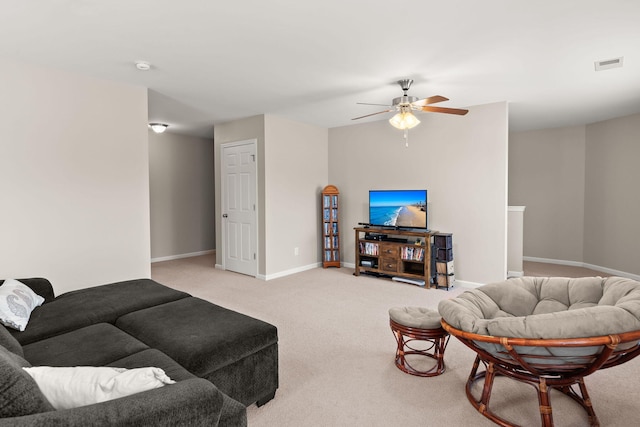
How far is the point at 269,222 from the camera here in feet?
17.5

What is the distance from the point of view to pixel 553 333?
169cm

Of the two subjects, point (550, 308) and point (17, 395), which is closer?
point (17, 395)

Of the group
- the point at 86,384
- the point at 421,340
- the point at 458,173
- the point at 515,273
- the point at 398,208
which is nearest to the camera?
the point at 86,384

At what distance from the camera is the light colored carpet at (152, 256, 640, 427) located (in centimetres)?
201

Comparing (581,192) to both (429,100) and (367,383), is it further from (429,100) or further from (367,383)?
(367,383)

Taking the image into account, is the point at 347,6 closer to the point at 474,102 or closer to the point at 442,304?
the point at 442,304

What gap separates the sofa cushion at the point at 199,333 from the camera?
1.84 metres

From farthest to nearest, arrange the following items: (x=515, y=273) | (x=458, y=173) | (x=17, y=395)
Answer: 1. (x=515, y=273)
2. (x=458, y=173)
3. (x=17, y=395)

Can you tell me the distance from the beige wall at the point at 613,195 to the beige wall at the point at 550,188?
0.14 metres

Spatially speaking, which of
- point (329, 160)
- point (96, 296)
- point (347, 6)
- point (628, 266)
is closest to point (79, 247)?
point (96, 296)

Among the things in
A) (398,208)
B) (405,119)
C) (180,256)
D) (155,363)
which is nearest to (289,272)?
(398,208)

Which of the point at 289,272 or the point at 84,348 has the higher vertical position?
the point at 84,348

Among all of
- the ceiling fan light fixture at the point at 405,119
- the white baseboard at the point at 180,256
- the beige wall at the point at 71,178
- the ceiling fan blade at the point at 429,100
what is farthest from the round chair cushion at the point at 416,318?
the white baseboard at the point at 180,256

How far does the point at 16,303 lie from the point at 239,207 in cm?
366
